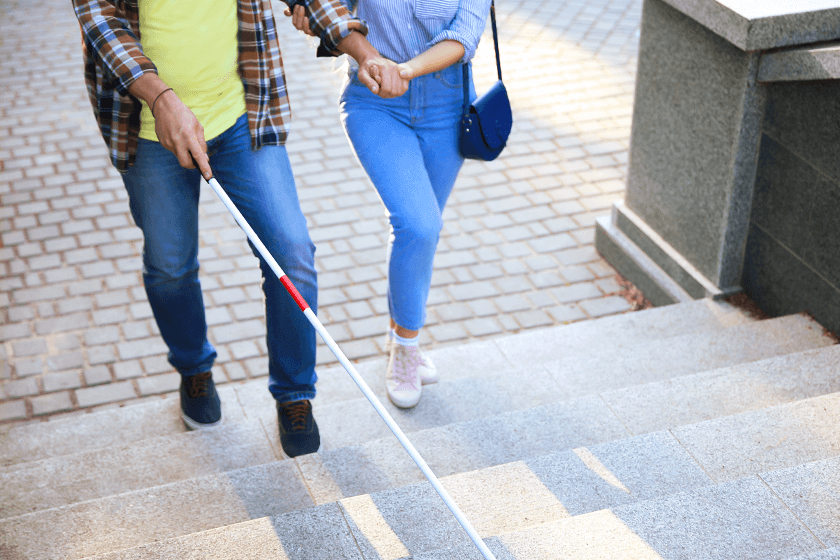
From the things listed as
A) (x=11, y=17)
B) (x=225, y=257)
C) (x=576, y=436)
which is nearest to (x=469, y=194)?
(x=225, y=257)

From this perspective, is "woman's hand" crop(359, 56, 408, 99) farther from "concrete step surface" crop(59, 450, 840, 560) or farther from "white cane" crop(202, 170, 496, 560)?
"concrete step surface" crop(59, 450, 840, 560)

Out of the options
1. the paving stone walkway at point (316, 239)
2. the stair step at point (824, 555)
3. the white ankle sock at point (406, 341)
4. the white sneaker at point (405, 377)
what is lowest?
the paving stone walkway at point (316, 239)

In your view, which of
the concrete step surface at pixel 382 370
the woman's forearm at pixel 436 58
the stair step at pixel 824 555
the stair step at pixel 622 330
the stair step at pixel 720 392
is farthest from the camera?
the stair step at pixel 622 330

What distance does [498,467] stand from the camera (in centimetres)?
260

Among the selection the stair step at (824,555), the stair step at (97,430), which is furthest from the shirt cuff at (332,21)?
the stair step at (824,555)

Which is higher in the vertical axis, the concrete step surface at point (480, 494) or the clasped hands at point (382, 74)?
the clasped hands at point (382, 74)

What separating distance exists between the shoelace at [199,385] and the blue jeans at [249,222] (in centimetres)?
34

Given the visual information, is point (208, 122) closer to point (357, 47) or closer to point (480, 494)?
point (357, 47)

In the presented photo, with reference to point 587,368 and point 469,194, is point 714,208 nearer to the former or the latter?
point 587,368

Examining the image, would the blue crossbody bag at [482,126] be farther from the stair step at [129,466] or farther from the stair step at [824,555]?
the stair step at [824,555]

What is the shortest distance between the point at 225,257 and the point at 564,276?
197 centimetres

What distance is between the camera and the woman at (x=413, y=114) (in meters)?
2.91

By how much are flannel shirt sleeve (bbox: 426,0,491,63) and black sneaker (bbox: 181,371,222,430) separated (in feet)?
4.80

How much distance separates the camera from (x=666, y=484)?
2.52m
